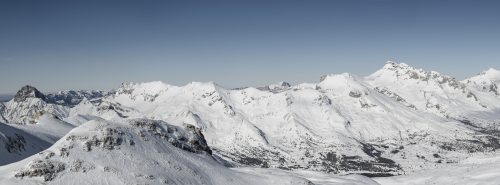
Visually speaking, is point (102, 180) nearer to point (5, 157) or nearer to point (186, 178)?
point (186, 178)

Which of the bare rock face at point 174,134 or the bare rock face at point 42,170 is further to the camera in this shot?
the bare rock face at point 174,134

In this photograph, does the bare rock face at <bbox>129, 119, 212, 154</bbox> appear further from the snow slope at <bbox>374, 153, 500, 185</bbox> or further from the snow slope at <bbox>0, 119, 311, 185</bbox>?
the snow slope at <bbox>374, 153, 500, 185</bbox>

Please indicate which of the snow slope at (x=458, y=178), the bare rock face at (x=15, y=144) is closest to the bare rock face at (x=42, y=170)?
the bare rock face at (x=15, y=144)

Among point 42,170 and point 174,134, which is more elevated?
point 174,134

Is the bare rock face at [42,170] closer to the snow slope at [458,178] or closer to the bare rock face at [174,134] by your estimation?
the bare rock face at [174,134]

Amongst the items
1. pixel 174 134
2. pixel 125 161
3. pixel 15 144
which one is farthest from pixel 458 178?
pixel 15 144

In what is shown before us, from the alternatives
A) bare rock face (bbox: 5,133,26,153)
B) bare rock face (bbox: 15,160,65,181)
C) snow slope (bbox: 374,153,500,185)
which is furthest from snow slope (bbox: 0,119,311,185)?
snow slope (bbox: 374,153,500,185)

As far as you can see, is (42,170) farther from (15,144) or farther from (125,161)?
(15,144)

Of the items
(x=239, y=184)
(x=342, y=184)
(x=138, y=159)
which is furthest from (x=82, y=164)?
(x=342, y=184)

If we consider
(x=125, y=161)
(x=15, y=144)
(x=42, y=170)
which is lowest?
(x=42, y=170)

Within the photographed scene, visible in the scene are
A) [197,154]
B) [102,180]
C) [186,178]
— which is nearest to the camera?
[102,180]

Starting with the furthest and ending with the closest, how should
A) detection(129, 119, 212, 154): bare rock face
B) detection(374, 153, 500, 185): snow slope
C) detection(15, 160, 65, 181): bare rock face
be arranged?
detection(374, 153, 500, 185): snow slope → detection(129, 119, 212, 154): bare rock face → detection(15, 160, 65, 181): bare rock face
